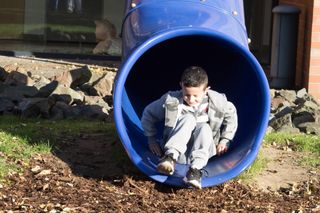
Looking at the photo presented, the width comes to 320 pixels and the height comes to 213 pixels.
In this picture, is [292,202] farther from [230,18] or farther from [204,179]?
[230,18]

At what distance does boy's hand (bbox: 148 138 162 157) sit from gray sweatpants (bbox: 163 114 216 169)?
154 millimetres

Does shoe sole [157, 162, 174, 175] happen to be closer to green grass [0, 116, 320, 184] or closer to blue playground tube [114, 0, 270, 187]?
blue playground tube [114, 0, 270, 187]

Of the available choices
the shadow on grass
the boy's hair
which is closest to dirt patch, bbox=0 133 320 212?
the shadow on grass

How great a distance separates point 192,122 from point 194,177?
518 millimetres

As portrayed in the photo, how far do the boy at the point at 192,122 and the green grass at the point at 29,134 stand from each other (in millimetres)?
970

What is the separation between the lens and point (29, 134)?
742 cm

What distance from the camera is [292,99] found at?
10484 mm

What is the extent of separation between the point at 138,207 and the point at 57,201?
55 cm

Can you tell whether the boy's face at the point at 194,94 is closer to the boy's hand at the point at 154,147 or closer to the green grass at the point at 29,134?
the boy's hand at the point at 154,147

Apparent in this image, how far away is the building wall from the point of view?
11227mm

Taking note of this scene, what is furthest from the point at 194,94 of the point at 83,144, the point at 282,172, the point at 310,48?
the point at 310,48

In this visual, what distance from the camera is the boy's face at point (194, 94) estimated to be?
6.41 metres

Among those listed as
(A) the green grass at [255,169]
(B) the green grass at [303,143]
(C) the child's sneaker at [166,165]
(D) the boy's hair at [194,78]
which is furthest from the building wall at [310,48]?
(C) the child's sneaker at [166,165]

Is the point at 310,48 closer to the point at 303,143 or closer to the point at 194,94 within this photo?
the point at 303,143
